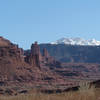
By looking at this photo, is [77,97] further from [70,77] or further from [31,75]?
[70,77]

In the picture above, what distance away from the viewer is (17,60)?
384 feet

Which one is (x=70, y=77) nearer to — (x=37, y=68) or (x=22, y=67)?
(x=37, y=68)

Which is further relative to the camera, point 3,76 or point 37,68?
point 37,68

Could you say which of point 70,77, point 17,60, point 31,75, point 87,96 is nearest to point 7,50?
point 17,60

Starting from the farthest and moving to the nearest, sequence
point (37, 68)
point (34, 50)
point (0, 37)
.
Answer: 1. point (34, 50)
2. point (0, 37)
3. point (37, 68)

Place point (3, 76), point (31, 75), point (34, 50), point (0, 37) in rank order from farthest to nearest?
point (34, 50) < point (0, 37) < point (31, 75) < point (3, 76)

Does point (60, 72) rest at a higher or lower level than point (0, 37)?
lower

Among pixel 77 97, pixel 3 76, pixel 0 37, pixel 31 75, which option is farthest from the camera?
pixel 0 37

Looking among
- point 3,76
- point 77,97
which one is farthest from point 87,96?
point 3,76

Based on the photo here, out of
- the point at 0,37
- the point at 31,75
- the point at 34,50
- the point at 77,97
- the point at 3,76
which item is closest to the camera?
the point at 77,97

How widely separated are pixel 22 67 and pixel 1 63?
7.94 metres

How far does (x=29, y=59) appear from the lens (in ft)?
419

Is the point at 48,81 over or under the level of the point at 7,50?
under

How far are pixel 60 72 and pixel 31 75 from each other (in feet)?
97.5
